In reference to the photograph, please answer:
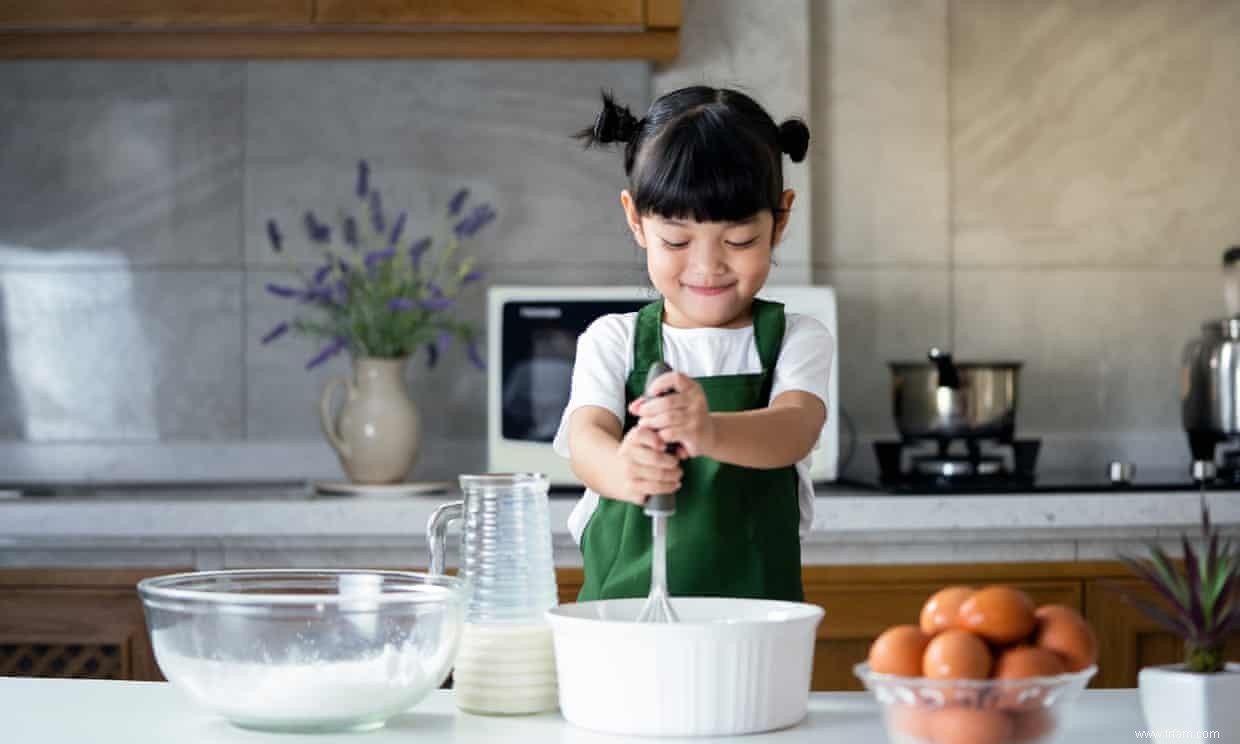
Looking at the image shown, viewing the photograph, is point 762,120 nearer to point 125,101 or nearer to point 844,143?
point 844,143

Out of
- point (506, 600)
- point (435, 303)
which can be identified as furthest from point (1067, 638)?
point (435, 303)

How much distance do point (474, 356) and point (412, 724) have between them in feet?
5.46

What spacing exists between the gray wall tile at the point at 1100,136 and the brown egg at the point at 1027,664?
6.94ft

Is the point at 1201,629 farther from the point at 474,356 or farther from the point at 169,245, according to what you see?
the point at 169,245

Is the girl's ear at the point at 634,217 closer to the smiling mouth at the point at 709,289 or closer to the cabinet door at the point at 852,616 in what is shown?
the smiling mouth at the point at 709,289

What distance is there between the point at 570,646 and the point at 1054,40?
226 cm

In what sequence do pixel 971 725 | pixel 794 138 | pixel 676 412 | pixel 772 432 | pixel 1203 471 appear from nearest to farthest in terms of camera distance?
1. pixel 971 725
2. pixel 676 412
3. pixel 772 432
4. pixel 794 138
5. pixel 1203 471

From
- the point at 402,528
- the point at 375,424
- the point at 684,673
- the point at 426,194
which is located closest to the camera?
the point at 684,673

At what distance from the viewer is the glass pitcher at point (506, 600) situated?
3.10 ft

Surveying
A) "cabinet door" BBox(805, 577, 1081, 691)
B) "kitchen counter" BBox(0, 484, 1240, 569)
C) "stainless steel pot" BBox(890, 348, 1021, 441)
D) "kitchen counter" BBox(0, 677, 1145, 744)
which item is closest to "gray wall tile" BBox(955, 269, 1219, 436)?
"stainless steel pot" BBox(890, 348, 1021, 441)

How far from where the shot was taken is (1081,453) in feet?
9.18

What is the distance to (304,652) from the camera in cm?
86

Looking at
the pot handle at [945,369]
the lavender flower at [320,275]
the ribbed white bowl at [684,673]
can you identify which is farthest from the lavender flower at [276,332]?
the ribbed white bowl at [684,673]

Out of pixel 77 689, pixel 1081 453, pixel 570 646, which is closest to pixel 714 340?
pixel 570 646
